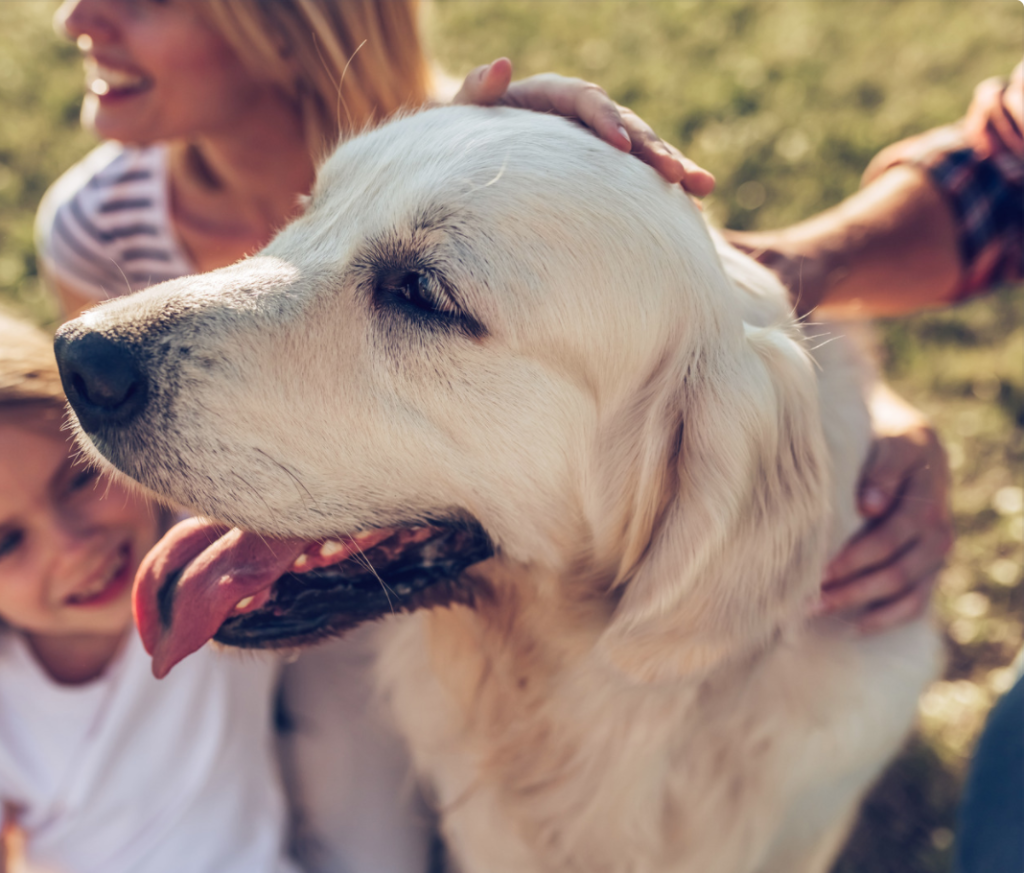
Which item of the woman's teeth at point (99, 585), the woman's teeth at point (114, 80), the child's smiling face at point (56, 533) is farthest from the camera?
the woman's teeth at point (114, 80)

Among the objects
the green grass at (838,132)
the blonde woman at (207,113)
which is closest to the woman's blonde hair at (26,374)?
the blonde woman at (207,113)

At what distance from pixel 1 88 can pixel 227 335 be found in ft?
16.2

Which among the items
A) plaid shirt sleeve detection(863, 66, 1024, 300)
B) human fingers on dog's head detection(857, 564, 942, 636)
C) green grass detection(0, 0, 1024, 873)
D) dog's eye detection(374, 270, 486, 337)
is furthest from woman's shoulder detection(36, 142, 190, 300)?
plaid shirt sleeve detection(863, 66, 1024, 300)

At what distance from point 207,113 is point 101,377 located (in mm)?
1473

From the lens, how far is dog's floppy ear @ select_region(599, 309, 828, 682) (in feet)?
5.35

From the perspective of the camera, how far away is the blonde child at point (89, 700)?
6.78 feet

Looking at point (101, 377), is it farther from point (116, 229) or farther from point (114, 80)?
point (116, 229)

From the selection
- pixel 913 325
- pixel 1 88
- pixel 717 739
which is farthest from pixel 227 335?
pixel 1 88

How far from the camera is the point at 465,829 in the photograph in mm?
2264

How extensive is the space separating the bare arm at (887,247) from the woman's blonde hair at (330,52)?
128cm

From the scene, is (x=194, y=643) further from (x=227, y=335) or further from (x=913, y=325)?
(x=913, y=325)

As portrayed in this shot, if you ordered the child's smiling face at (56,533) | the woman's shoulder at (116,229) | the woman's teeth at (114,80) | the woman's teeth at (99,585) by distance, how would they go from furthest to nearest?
Answer: the woman's shoulder at (116,229)
the woman's teeth at (114,80)
the woman's teeth at (99,585)
the child's smiling face at (56,533)

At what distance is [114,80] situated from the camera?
2697 millimetres

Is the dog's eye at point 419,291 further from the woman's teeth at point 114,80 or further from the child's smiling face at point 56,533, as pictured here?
the woman's teeth at point 114,80
